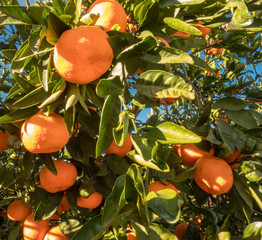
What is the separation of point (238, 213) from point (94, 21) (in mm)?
1227

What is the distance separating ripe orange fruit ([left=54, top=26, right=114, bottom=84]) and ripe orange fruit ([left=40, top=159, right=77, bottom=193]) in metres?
0.51

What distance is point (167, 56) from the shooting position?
2.40ft

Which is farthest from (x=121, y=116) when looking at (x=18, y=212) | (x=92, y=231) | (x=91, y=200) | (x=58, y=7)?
(x=18, y=212)

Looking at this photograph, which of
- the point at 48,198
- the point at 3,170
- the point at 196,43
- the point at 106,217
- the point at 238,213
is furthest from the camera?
the point at 3,170

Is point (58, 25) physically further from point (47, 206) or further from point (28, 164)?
point (47, 206)

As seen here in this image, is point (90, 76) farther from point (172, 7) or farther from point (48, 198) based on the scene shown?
point (48, 198)

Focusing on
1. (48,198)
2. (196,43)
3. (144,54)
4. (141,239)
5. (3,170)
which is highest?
(144,54)

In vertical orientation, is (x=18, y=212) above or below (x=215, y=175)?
below

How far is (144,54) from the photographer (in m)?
0.77

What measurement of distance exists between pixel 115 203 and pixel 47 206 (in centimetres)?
65

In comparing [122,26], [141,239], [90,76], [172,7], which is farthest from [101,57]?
[141,239]

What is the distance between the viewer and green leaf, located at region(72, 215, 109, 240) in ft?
2.16

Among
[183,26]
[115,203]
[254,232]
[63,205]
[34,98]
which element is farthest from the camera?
[63,205]

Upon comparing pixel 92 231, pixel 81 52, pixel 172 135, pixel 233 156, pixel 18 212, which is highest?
pixel 81 52
